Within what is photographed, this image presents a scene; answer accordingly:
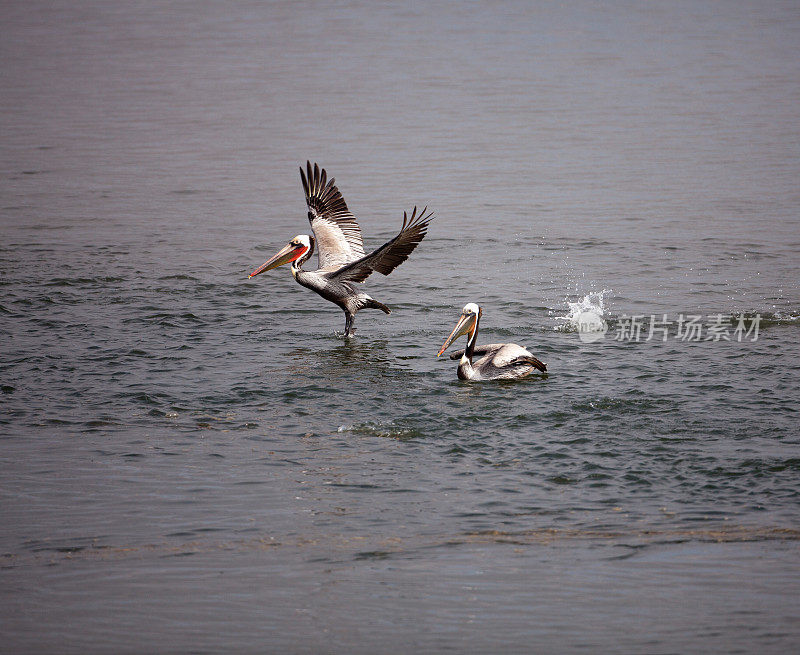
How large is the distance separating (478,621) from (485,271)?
25.8 feet

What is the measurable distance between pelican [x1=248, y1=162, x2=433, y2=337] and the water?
400mm

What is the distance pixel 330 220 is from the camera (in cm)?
1202

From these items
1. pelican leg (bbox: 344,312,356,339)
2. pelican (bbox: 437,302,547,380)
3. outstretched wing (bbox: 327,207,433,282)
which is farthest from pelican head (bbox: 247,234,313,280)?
pelican (bbox: 437,302,547,380)

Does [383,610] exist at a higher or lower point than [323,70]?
lower

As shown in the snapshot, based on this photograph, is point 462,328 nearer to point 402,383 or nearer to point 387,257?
point 402,383

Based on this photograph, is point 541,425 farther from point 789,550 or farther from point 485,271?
point 485,271

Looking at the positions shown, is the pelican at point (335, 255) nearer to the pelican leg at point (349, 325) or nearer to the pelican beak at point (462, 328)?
the pelican leg at point (349, 325)

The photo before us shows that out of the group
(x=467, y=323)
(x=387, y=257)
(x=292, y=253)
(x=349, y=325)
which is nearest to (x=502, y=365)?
(x=467, y=323)

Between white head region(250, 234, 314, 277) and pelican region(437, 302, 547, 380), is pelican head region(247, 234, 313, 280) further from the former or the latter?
pelican region(437, 302, 547, 380)

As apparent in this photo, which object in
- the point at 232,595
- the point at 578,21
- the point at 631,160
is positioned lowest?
the point at 232,595

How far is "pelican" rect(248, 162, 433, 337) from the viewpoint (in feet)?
35.4

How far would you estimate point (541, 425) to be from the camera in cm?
778

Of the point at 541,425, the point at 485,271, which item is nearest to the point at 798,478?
the point at 541,425

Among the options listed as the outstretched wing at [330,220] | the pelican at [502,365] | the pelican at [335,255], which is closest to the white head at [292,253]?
the pelican at [335,255]
